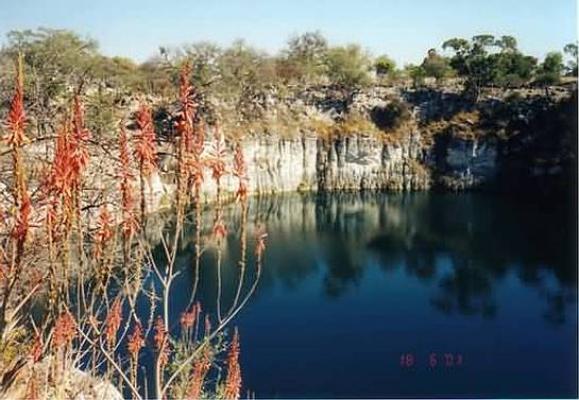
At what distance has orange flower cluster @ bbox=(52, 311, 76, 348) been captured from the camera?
7.47 feet

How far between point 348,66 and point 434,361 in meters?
26.2

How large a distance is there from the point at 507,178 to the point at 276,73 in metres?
13.6

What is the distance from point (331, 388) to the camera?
12641 mm

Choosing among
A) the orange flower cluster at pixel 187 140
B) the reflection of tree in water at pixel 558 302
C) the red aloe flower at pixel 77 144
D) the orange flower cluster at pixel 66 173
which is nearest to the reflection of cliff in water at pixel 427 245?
the reflection of tree in water at pixel 558 302

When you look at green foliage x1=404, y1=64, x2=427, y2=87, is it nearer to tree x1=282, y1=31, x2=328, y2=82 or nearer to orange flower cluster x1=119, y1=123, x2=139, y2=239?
tree x1=282, y1=31, x2=328, y2=82

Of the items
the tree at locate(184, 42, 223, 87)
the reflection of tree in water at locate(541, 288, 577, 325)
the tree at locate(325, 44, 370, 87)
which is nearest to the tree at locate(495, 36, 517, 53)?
the tree at locate(325, 44, 370, 87)

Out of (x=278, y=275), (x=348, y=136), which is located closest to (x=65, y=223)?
(x=278, y=275)

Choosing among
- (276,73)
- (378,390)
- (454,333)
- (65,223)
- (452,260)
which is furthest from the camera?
(276,73)

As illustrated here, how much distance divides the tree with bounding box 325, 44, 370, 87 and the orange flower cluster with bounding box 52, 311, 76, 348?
36.3m

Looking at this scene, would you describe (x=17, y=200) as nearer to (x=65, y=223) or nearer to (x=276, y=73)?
(x=65, y=223)

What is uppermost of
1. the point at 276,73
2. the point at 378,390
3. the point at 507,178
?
the point at 276,73
